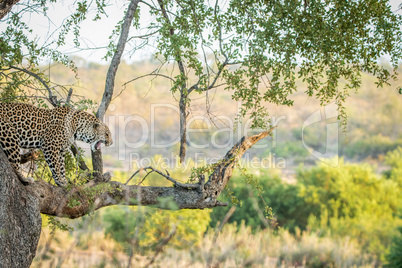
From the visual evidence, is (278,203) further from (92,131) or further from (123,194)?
(123,194)

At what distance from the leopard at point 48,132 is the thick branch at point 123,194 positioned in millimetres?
274

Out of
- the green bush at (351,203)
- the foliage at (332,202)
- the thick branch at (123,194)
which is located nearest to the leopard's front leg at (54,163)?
the thick branch at (123,194)

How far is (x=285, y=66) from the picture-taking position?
17.9 feet

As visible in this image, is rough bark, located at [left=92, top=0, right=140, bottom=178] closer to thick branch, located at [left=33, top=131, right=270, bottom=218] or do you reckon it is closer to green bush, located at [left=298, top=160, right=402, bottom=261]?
thick branch, located at [left=33, top=131, right=270, bottom=218]

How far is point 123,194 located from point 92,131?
1.04 m

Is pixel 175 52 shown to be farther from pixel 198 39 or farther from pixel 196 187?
pixel 196 187

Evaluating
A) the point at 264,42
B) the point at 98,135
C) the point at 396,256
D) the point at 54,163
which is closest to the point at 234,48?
the point at 264,42

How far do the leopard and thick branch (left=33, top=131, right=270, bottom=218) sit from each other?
274 mm

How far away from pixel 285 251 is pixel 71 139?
26.5 feet

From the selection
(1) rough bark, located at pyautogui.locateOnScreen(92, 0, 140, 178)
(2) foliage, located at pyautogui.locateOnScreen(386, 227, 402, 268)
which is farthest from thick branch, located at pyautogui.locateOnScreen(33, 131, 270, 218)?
(2) foliage, located at pyautogui.locateOnScreen(386, 227, 402, 268)

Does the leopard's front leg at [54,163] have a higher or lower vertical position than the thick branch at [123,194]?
higher

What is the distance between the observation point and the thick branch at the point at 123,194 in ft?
14.2

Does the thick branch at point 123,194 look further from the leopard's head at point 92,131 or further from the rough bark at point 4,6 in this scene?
the rough bark at point 4,6

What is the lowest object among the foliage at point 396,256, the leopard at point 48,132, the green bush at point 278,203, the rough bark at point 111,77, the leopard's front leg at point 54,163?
the foliage at point 396,256
